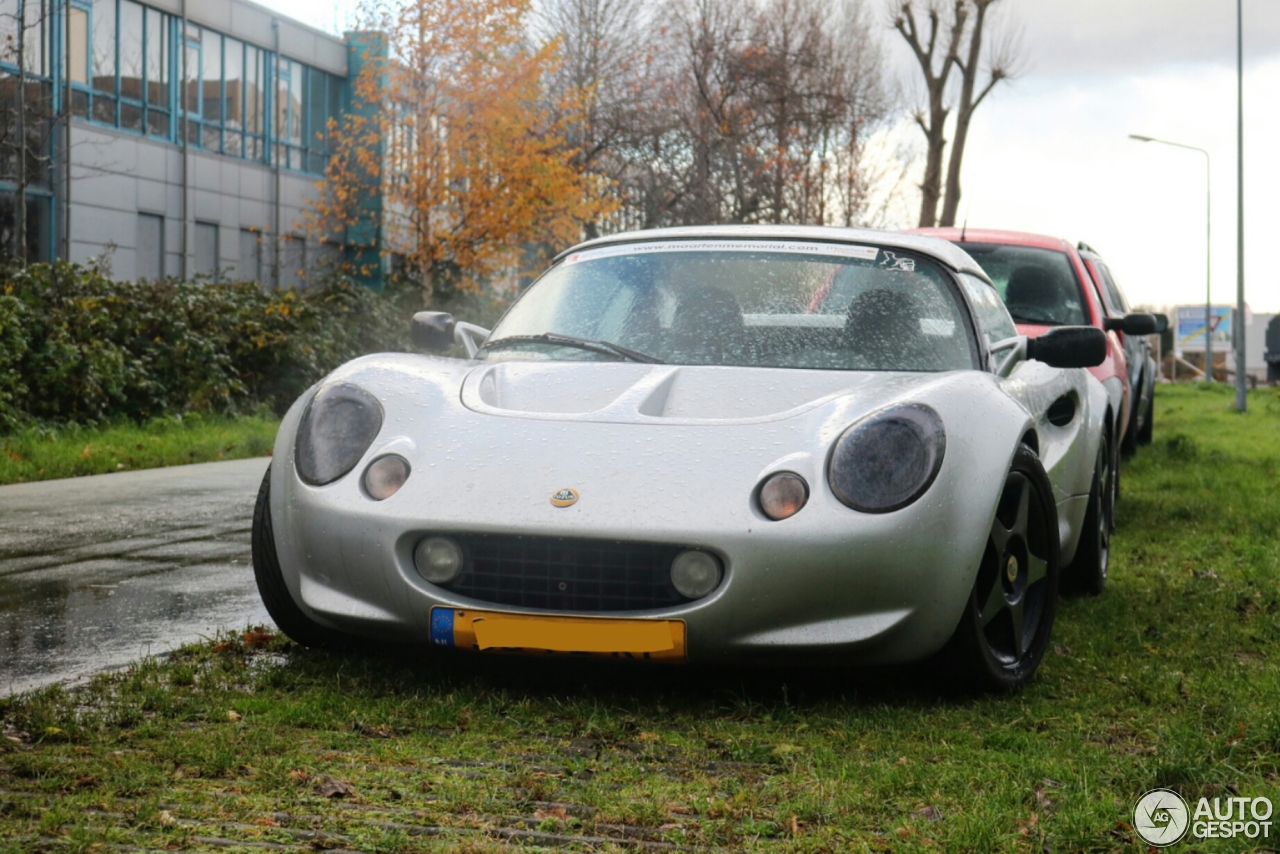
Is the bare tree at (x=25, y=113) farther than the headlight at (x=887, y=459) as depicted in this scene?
Yes

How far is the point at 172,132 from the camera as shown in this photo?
28953mm

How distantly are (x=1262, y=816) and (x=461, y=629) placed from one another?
1.92m

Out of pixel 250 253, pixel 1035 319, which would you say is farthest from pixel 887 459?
pixel 250 253

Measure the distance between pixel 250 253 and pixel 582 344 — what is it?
2779 cm

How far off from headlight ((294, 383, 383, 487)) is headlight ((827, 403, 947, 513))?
129cm

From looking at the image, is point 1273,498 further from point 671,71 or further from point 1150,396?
point 671,71

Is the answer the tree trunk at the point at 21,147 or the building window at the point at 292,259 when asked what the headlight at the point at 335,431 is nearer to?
the tree trunk at the point at 21,147

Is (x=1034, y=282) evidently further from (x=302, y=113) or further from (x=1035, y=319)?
(x=302, y=113)

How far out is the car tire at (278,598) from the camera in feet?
14.7

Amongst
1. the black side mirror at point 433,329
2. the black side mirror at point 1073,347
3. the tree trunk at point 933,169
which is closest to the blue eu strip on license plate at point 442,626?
the black side mirror at point 433,329

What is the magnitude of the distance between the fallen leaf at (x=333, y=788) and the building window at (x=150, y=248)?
Answer: 26.1m

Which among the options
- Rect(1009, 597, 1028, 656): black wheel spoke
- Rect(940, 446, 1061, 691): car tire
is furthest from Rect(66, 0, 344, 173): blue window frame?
Rect(1009, 597, 1028, 656): black wheel spoke

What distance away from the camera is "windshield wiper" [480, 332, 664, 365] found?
15.5ft

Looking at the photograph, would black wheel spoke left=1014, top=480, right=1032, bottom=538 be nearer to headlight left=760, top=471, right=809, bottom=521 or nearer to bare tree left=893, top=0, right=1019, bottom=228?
headlight left=760, top=471, right=809, bottom=521
